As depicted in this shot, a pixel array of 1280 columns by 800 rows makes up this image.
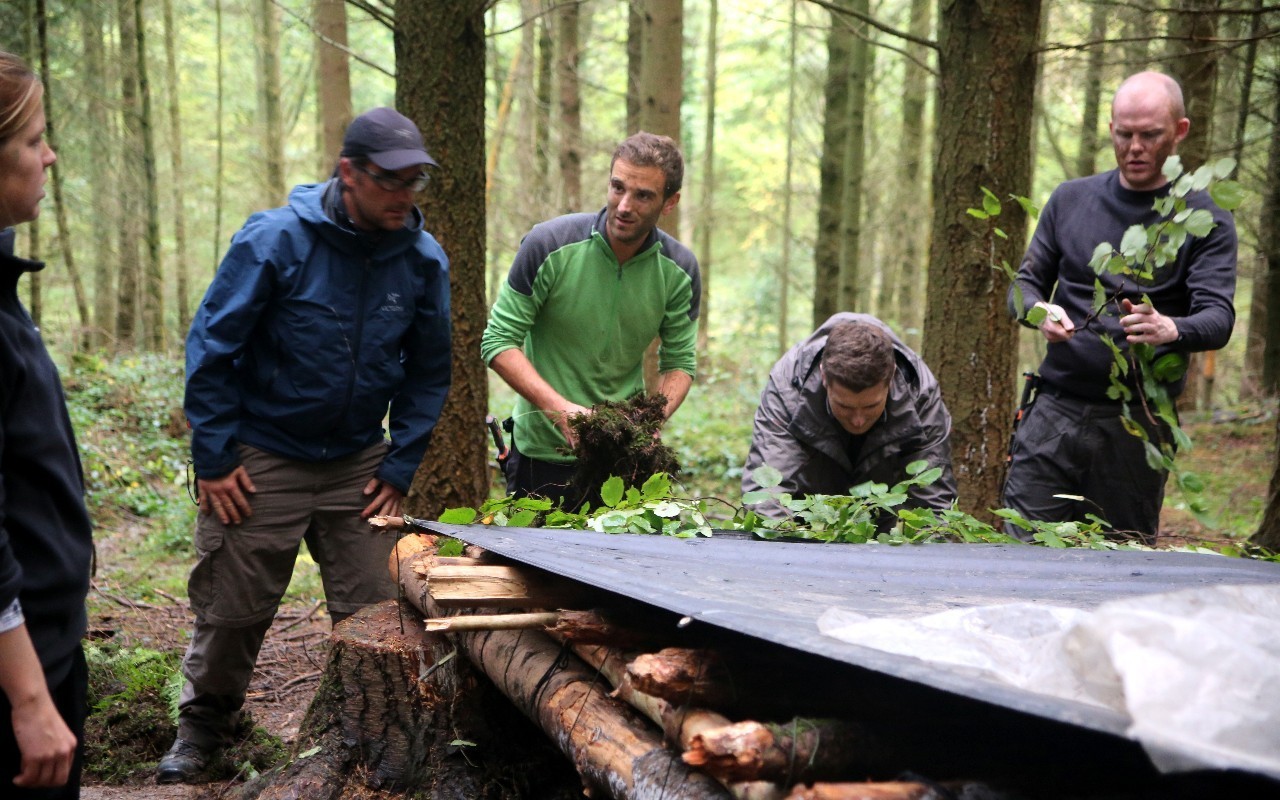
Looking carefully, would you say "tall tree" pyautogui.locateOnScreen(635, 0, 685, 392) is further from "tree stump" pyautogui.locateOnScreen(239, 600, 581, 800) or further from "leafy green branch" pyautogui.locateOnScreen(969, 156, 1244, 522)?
A: "tree stump" pyautogui.locateOnScreen(239, 600, 581, 800)

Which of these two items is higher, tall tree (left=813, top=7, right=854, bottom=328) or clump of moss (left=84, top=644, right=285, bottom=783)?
tall tree (left=813, top=7, right=854, bottom=328)

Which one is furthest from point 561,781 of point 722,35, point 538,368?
point 722,35

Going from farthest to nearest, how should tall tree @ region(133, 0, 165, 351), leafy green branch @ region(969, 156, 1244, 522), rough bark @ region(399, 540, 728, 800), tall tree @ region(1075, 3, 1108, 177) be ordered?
1. tall tree @ region(133, 0, 165, 351)
2. tall tree @ region(1075, 3, 1108, 177)
3. leafy green branch @ region(969, 156, 1244, 522)
4. rough bark @ region(399, 540, 728, 800)

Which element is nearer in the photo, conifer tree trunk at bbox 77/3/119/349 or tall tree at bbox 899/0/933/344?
conifer tree trunk at bbox 77/3/119/349

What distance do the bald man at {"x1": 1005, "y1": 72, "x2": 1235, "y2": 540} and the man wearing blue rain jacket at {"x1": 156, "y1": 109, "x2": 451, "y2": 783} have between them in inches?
98.2

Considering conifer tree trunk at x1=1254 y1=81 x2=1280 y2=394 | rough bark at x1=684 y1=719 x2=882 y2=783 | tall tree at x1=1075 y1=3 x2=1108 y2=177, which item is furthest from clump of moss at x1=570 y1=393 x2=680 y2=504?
tall tree at x1=1075 y1=3 x2=1108 y2=177

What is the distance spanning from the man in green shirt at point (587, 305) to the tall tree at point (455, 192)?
0.63 m

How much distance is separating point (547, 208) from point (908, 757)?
10648 millimetres

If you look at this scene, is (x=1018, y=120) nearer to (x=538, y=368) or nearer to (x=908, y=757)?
(x=538, y=368)

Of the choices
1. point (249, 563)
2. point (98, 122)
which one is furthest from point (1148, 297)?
point (98, 122)

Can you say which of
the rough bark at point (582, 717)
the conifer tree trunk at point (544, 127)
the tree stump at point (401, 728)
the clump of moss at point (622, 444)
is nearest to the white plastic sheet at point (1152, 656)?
the rough bark at point (582, 717)

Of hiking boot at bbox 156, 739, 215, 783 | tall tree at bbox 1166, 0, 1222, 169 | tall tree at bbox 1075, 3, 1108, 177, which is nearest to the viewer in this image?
hiking boot at bbox 156, 739, 215, 783

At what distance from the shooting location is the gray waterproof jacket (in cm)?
409

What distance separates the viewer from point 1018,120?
5.23 meters
